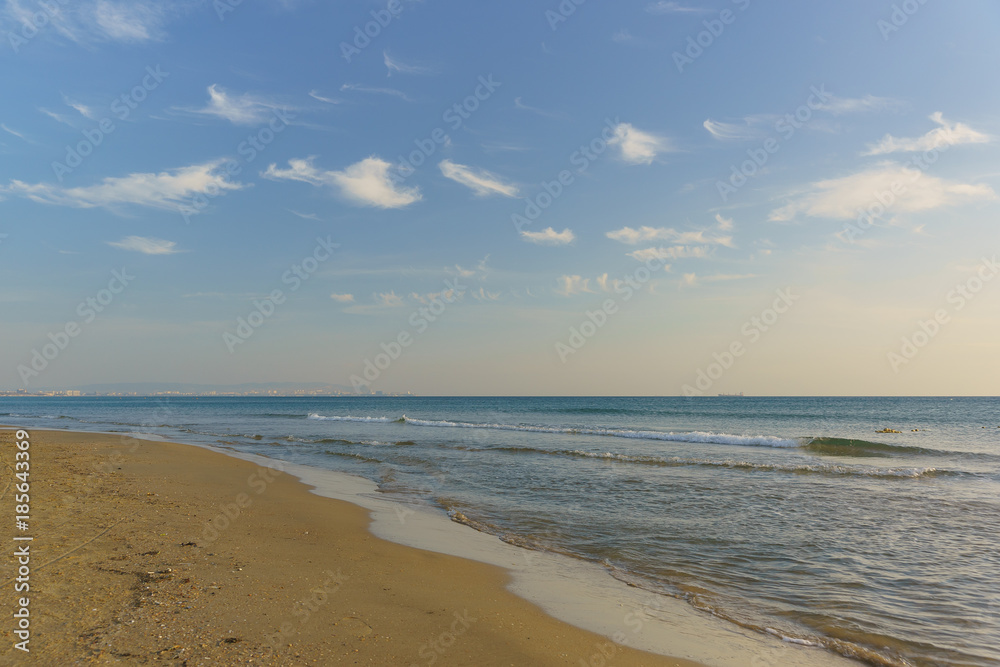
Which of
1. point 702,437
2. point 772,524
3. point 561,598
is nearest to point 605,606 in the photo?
point 561,598

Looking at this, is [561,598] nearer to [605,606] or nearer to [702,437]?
[605,606]

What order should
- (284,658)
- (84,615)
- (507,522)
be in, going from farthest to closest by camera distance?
(507,522) → (84,615) → (284,658)

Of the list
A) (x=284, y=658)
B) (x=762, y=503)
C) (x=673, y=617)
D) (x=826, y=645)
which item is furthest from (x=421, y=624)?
(x=762, y=503)

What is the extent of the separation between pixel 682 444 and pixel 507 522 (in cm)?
2159

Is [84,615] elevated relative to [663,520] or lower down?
elevated

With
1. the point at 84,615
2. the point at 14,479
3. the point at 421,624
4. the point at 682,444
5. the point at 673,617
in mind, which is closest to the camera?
the point at 84,615

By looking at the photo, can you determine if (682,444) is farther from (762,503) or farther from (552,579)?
(552,579)

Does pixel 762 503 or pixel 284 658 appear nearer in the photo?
pixel 284 658

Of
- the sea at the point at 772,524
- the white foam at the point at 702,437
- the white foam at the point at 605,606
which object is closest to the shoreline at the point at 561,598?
the white foam at the point at 605,606

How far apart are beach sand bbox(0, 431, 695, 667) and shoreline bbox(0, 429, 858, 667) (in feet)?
0.19

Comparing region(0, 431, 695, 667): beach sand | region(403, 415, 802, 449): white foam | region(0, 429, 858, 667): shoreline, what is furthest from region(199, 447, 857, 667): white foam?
region(403, 415, 802, 449): white foam

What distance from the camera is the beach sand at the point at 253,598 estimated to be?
14.7 ft

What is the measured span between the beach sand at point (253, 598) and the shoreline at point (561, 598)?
0.06 metres

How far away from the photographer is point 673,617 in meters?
6.20
